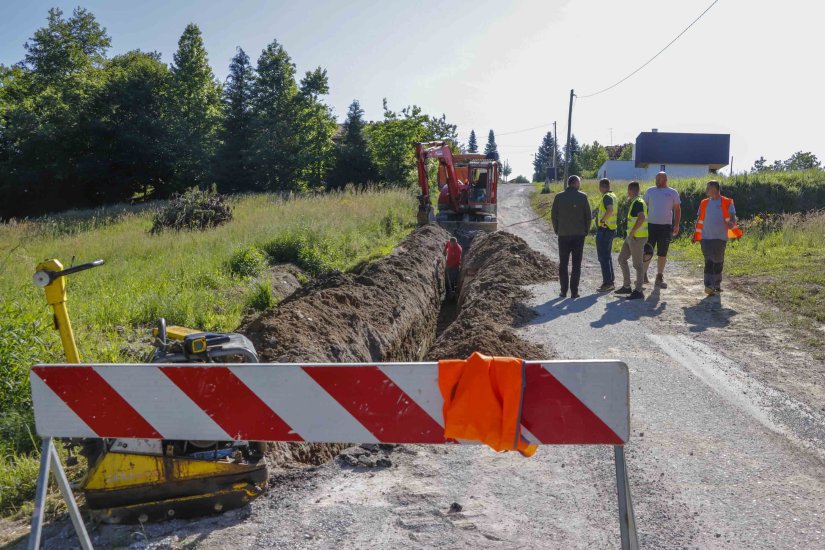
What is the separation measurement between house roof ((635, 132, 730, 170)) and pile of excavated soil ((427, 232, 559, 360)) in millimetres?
54857

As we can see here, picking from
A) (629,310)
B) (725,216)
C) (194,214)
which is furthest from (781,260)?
(194,214)

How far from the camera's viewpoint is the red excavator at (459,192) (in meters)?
19.5

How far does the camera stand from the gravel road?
3.43 m

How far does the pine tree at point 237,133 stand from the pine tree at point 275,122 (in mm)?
571

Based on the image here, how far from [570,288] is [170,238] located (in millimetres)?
9320

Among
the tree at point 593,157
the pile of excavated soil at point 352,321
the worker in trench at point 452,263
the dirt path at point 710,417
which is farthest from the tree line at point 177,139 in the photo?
the tree at point 593,157

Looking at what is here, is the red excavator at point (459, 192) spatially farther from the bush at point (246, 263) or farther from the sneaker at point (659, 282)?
the sneaker at point (659, 282)

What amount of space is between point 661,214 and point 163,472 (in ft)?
29.5

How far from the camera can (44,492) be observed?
8.85 ft

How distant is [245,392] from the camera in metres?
2.80

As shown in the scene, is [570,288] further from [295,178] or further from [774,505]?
[295,178]

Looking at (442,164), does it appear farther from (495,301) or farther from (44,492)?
(44,492)

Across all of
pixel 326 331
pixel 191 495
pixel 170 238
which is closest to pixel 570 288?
pixel 326 331

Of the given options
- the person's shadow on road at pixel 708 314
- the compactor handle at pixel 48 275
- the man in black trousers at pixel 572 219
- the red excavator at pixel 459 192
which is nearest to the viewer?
the compactor handle at pixel 48 275
